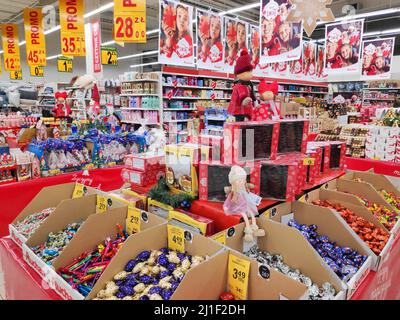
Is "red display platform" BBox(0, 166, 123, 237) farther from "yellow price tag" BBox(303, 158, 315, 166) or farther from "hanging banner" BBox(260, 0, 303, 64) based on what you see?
"hanging banner" BBox(260, 0, 303, 64)

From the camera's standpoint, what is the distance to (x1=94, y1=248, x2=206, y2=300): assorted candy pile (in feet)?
4.85

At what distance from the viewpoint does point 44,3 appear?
1009 centimetres

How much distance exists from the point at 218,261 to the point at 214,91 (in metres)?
9.98

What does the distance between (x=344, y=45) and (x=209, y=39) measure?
3264 mm

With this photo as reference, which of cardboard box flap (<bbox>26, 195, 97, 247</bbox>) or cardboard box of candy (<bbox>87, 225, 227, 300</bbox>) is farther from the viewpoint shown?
cardboard box flap (<bbox>26, 195, 97, 247</bbox>)

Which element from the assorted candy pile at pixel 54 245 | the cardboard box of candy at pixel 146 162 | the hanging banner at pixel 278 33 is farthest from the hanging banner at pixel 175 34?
the assorted candy pile at pixel 54 245

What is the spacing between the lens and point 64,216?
7.45ft

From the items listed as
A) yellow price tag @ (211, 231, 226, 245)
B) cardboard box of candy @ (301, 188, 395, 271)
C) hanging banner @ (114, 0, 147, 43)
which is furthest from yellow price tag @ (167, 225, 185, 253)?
hanging banner @ (114, 0, 147, 43)

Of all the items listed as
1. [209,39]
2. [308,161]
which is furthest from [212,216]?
[209,39]

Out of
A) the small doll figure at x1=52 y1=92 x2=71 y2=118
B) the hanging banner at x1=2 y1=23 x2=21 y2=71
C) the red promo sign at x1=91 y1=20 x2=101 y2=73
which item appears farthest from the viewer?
the hanging banner at x1=2 y1=23 x2=21 y2=71

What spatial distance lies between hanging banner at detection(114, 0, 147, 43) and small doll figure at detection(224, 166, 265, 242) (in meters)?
4.85
